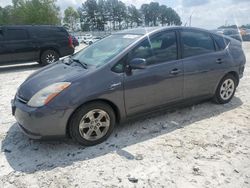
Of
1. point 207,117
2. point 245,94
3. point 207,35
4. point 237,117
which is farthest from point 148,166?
point 245,94

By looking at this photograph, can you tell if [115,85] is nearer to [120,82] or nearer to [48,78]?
[120,82]

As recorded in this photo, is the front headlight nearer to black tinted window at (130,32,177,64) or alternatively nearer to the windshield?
the windshield

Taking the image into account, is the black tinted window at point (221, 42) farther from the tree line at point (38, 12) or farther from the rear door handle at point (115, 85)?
the tree line at point (38, 12)

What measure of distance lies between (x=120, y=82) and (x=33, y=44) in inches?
322

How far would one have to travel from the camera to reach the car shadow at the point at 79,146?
3.50 m

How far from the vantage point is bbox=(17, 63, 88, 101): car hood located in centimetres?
371

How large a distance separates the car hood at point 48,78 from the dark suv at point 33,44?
22.8 feet

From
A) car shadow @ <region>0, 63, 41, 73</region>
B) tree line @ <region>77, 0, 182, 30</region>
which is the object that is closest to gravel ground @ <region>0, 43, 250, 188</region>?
car shadow @ <region>0, 63, 41, 73</region>

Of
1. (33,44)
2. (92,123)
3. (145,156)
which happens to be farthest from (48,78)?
(33,44)

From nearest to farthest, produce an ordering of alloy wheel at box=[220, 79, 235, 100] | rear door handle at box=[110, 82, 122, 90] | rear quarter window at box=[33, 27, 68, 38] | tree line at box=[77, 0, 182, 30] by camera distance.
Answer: rear door handle at box=[110, 82, 122, 90]
alloy wheel at box=[220, 79, 235, 100]
rear quarter window at box=[33, 27, 68, 38]
tree line at box=[77, 0, 182, 30]

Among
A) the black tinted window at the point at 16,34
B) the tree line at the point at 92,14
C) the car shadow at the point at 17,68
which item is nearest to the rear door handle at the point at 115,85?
the car shadow at the point at 17,68

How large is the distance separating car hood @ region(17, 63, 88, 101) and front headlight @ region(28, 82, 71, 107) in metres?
0.08

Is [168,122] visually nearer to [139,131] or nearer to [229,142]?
[139,131]

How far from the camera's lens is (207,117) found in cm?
482
